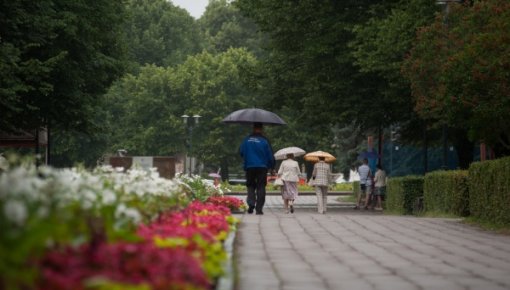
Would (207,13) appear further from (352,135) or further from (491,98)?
(491,98)

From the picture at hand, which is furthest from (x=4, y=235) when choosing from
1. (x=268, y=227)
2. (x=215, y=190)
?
(x=215, y=190)

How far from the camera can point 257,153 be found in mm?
23594

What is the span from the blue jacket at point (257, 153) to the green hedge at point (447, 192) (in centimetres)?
421

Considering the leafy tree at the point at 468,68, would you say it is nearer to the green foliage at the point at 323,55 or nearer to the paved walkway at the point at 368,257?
the paved walkway at the point at 368,257

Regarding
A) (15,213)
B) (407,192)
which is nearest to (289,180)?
(407,192)

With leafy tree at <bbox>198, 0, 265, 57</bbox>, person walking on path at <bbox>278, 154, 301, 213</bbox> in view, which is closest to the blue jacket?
person walking on path at <bbox>278, 154, 301, 213</bbox>

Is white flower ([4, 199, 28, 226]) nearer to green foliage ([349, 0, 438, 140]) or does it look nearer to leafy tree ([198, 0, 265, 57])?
green foliage ([349, 0, 438, 140])

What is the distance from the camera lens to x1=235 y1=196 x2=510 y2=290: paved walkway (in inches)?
389

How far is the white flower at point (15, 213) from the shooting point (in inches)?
197

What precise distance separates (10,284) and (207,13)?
10578cm

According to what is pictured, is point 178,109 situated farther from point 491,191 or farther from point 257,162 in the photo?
point 491,191

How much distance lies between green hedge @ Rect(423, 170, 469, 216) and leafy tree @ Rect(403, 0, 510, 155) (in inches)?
51.4

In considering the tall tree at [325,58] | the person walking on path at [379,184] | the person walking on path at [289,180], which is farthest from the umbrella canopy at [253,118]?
the person walking on path at [379,184]

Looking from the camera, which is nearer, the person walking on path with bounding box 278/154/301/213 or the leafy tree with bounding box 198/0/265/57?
the person walking on path with bounding box 278/154/301/213
